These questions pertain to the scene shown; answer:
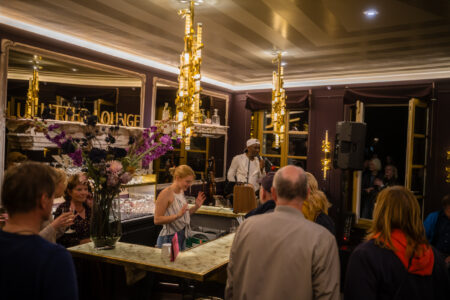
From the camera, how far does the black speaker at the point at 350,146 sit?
5.45 meters

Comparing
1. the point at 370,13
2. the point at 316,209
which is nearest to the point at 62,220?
the point at 316,209

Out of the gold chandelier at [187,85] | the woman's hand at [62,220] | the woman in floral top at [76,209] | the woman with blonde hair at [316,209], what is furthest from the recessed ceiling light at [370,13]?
the woman's hand at [62,220]

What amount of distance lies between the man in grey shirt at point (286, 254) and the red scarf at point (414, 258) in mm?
330

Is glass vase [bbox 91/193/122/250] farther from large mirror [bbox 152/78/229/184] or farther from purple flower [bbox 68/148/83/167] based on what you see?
large mirror [bbox 152/78/229/184]

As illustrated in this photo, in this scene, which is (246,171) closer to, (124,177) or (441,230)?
(441,230)

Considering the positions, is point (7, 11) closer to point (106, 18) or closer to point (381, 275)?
point (106, 18)

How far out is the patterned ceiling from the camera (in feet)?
11.4

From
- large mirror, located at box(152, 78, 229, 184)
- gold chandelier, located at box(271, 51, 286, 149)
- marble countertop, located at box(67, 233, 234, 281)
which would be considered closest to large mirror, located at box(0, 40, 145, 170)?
large mirror, located at box(152, 78, 229, 184)

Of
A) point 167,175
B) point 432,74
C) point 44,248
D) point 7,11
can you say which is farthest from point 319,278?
point 432,74

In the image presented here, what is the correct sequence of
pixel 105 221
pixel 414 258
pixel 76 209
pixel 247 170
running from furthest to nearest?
pixel 247 170, pixel 76 209, pixel 105 221, pixel 414 258

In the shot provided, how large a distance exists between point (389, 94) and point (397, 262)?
5503 millimetres

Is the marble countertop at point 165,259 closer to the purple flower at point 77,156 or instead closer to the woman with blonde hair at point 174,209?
the woman with blonde hair at point 174,209

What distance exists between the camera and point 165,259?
8.19 ft

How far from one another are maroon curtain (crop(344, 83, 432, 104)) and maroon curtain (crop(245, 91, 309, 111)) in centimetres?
82
